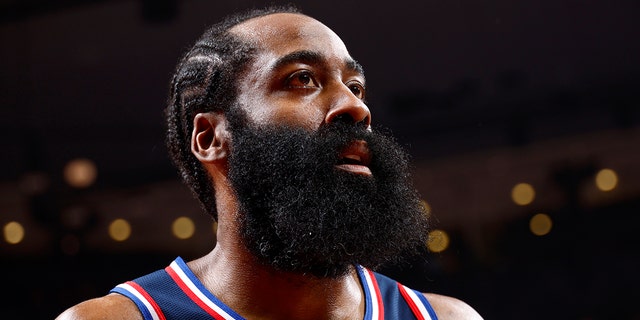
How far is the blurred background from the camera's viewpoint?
10.3ft

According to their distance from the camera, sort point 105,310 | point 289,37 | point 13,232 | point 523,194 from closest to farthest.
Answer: point 105,310, point 289,37, point 13,232, point 523,194

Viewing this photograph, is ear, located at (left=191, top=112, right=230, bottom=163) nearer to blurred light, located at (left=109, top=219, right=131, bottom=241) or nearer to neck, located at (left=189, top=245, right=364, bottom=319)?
neck, located at (left=189, top=245, right=364, bottom=319)

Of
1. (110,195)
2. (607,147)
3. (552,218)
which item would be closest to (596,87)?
(607,147)

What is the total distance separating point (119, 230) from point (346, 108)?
213 centimetres

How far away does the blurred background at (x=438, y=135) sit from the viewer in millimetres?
3137

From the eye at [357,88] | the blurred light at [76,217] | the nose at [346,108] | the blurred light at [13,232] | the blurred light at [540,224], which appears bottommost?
the blurred light at [13,232]

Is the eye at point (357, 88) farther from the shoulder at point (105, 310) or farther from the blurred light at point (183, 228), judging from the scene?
the blurred light at point (183, 228)

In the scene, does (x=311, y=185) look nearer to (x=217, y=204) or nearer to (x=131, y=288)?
(x=217, y=204)

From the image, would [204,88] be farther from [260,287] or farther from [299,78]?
[260,287]

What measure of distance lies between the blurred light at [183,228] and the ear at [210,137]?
1.86m

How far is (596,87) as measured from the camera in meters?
3.27

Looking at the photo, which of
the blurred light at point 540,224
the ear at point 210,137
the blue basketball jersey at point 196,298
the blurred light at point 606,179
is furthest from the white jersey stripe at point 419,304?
the blurred light at point 606,179

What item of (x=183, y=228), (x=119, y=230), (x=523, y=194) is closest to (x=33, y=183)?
(x=119, y=230)

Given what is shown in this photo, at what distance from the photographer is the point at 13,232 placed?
10.4 feet
